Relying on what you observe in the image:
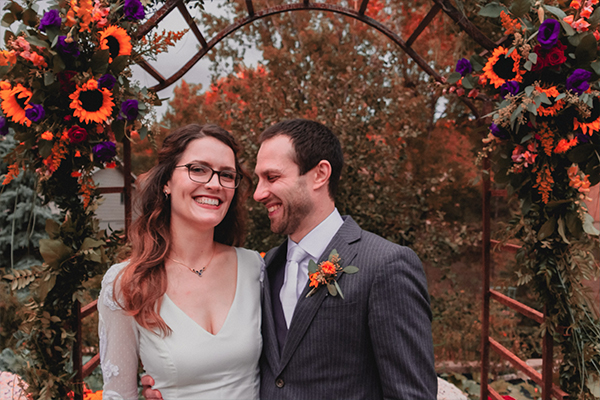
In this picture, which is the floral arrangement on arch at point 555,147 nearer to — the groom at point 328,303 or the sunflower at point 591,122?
the sunflower at point 591,122

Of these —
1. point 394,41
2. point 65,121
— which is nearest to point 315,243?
point 65,121

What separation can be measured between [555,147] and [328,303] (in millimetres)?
1391

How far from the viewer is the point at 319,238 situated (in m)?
1.93

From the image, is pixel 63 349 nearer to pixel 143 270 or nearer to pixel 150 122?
pixel 143 270

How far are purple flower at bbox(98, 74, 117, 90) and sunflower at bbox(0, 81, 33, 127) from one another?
312 millimetres

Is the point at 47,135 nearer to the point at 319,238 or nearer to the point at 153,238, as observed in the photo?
the point at 153,238

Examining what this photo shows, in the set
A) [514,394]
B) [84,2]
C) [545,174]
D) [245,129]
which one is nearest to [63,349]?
[84,2]

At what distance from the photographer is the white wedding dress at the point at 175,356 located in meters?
1.80

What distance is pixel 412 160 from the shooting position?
7.03 metres

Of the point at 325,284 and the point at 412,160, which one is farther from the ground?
the point at 412,160

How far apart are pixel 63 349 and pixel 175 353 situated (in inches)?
29.2

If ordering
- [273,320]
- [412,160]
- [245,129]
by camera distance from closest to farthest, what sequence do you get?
1. [273,320]
2. [245,129]
3. [412,160]

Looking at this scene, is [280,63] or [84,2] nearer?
[84,2]

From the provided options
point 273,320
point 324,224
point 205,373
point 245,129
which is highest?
point 245,129
